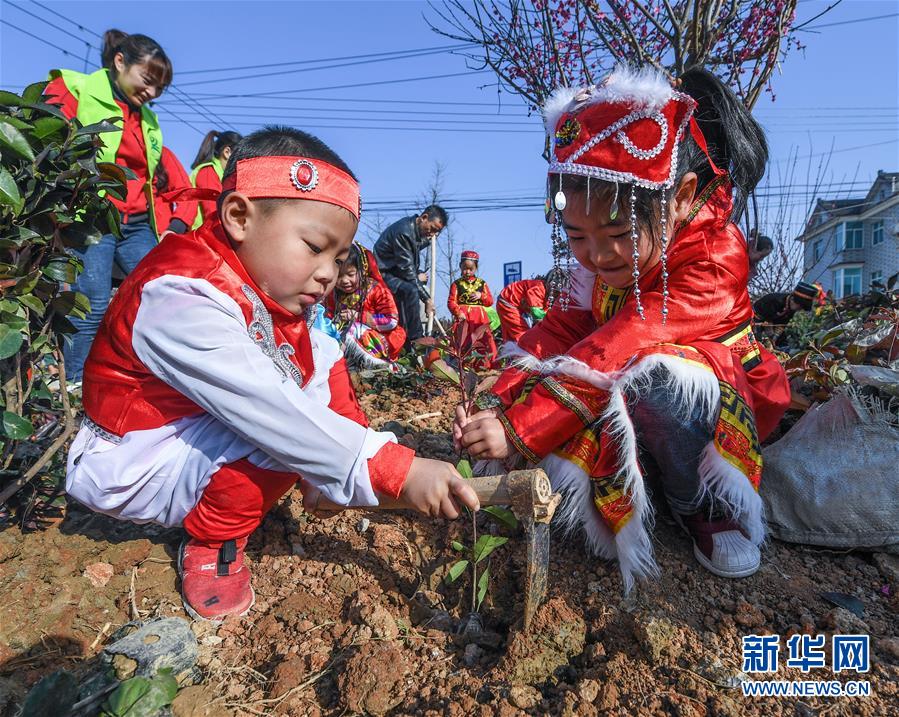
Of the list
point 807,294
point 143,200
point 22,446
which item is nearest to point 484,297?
point 807,294

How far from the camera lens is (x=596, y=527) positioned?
169 cm

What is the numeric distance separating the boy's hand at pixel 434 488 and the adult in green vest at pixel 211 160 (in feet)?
10.9

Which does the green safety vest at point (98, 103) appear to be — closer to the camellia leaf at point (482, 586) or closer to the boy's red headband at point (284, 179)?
the boy's red headband at point (284, 179)

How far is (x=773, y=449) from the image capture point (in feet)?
6.79

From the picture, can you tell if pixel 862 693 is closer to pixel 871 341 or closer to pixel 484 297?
pixel 871 341

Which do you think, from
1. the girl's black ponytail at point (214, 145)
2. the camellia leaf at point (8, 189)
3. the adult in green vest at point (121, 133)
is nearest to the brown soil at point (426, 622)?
the camellia leaf at point (8, 189)

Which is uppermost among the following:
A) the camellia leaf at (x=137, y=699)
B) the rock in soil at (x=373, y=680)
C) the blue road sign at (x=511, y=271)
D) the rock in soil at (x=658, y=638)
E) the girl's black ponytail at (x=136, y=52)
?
the blue road sign at (x=511, y=271)

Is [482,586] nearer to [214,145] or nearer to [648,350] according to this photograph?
[648,350]

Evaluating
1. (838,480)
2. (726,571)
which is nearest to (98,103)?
(726,571)

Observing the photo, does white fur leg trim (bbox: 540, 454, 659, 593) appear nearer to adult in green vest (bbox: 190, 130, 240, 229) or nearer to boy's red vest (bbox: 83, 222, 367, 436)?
boy's red vest (bbox: 83, 222, 367, 436)

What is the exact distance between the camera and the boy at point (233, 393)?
146 cm

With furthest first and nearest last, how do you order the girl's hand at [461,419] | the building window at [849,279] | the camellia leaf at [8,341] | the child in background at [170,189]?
1. the building window at [849,279]
2. the child in background at [170,189]
3. the girl's hand at [461,419]
4. the camellia leaf at [8,341]

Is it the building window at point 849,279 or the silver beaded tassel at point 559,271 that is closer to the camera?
the silver beaded tassel at point 559,271

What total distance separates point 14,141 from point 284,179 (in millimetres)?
651
